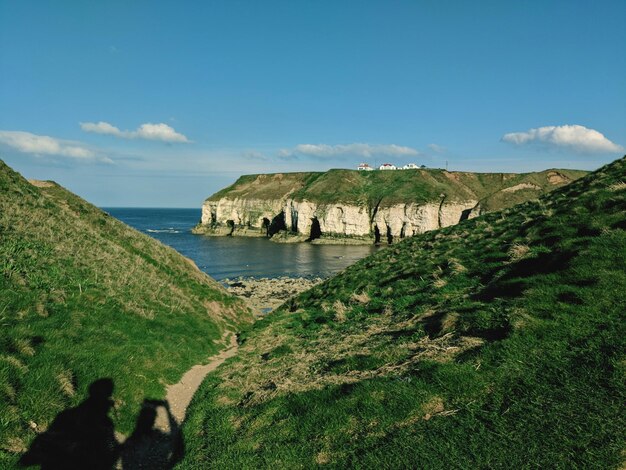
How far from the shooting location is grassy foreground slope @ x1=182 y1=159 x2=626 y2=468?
22.9 ft

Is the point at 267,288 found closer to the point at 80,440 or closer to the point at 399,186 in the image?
the point at 80,440

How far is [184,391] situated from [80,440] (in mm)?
4992

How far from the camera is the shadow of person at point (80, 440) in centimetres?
938

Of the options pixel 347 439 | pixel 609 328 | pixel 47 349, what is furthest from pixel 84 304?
pixel 609 328

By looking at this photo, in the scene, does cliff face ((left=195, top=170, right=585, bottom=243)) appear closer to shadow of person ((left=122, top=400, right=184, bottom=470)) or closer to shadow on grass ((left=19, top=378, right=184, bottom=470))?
shadow of person ((left=122, top=400, right=184, bottom=470))

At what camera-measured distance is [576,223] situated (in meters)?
16.6

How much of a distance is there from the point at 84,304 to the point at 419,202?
4977 inches

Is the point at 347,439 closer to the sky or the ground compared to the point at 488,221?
closer to the ground

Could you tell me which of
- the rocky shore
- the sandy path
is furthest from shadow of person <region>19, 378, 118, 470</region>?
the rocky shore

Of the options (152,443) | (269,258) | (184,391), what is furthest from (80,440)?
(269,258)

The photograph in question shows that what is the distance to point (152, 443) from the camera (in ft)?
37.8

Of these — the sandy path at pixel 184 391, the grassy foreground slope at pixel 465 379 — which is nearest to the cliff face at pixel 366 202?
the grassy foreground slope at pixel 465 379

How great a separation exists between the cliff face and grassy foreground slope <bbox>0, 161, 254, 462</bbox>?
4197 inches

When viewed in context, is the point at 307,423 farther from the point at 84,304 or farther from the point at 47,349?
the point at 84,304
